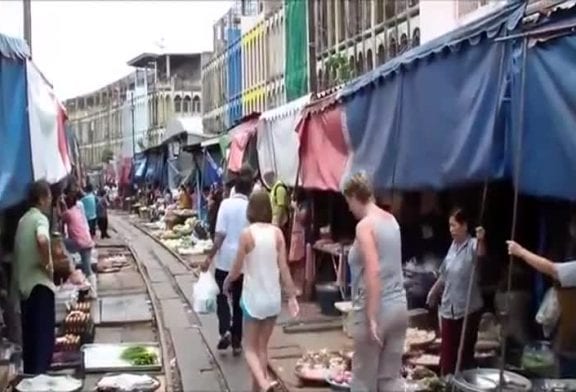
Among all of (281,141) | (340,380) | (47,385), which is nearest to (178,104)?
(281,141)

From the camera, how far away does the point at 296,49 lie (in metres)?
35.7

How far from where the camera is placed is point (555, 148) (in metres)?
6.43

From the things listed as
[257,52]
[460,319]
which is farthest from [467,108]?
[257,52]

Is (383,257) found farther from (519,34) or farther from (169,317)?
(169,317)

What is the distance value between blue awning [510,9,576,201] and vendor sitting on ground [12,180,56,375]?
4.55 m

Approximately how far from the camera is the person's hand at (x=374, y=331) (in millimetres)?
7051

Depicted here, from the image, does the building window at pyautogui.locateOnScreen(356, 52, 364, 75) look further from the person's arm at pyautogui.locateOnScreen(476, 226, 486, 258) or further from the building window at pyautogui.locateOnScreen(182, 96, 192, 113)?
the building window at pyautogui.locateOnScreen(182, 96, 192, 113)

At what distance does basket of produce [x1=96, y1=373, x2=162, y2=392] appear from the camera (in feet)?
28.9

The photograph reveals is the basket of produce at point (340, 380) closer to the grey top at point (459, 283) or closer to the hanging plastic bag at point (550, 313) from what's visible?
the grey top at point (459, 283)

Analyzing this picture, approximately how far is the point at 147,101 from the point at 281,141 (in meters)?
62.2

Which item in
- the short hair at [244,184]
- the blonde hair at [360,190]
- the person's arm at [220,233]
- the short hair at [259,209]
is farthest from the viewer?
the short hair at [244,184]

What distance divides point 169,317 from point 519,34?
10094 mm

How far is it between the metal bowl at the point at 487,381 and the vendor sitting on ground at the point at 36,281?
4131 millimetres

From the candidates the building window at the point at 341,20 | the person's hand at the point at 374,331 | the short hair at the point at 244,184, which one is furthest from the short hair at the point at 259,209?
the building window at the point at 341,20
